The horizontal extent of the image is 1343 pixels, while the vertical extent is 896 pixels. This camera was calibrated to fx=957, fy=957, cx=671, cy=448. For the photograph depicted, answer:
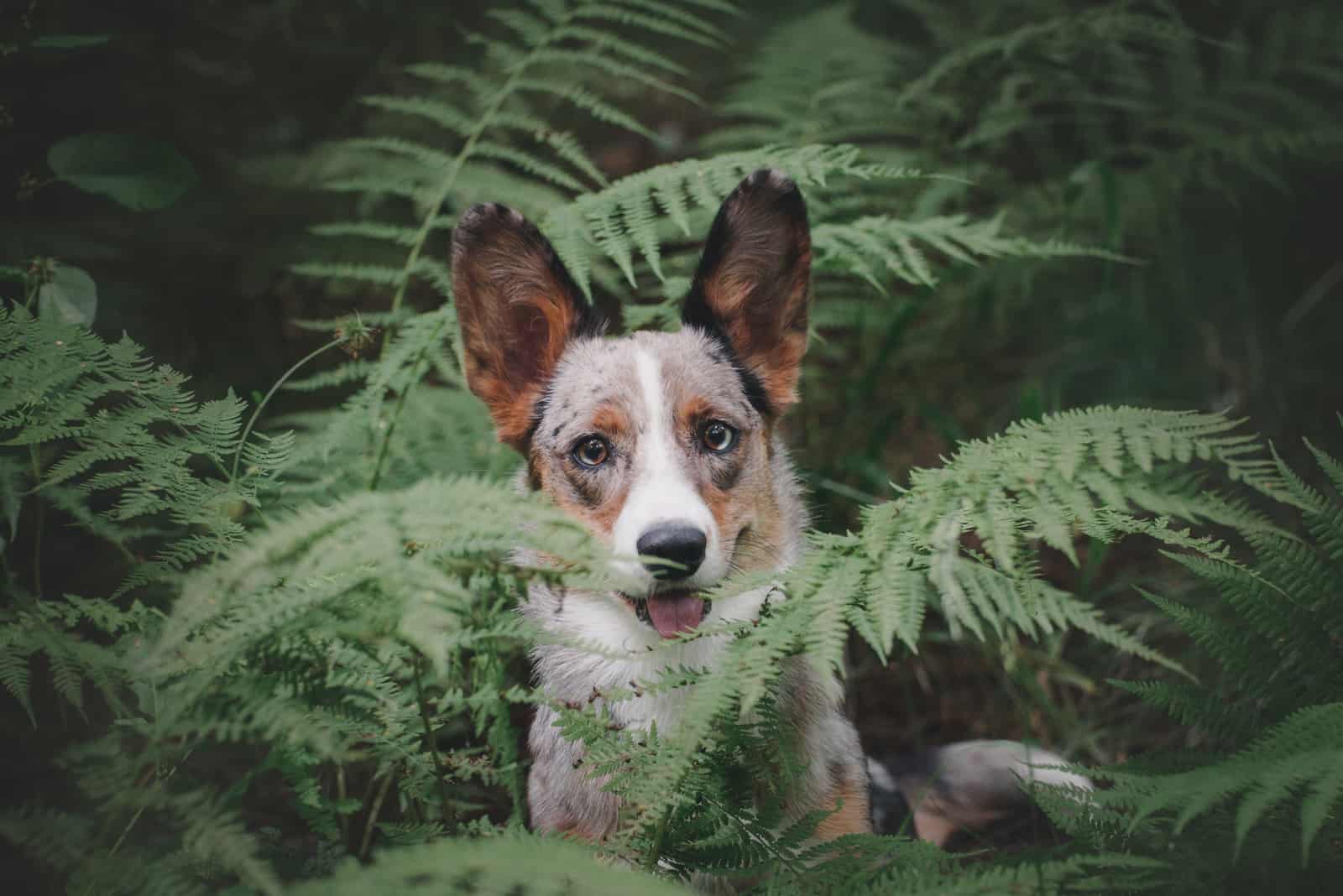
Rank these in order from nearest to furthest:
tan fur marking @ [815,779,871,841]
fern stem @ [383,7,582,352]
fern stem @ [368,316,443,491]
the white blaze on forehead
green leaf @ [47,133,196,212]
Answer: the white blaze on forehead < tan fur marking @ [815,779,871,841] < green leaf @ [47,133,196,212] < fern stem @ [368,316,443,491] < fern stem @ [383,7,582,352]

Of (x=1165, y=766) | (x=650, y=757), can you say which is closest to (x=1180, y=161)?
(x=1165, y=766)

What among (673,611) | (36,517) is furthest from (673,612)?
(36,517)

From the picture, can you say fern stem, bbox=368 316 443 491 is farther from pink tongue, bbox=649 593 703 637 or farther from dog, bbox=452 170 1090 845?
pink tongue, bbox=649 593 703 637

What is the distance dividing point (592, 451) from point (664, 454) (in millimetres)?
278

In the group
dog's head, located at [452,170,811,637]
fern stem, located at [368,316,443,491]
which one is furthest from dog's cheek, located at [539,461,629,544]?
fern stem, located at [368,316,443,491]

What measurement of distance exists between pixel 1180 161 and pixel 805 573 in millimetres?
4693

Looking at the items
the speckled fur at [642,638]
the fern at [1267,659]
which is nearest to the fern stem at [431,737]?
the speckled fur at [642,638]

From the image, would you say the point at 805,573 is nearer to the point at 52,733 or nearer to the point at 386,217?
the point at 52,733

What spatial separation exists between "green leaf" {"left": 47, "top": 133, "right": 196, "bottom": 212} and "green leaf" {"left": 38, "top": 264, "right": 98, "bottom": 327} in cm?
30

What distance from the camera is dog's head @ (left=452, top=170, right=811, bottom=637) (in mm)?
3178

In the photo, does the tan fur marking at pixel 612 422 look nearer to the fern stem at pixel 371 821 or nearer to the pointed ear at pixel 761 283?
the pointed ear at pixel 761 283

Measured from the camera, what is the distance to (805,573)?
226 cm

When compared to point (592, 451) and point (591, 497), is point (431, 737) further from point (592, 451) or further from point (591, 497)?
point (592, 451)

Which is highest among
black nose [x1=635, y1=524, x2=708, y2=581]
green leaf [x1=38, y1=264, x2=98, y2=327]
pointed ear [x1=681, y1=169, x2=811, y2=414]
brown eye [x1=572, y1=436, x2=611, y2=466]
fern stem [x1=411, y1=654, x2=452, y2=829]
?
pointed ear [x1=681, y1=169, x2=811, y2=414]
